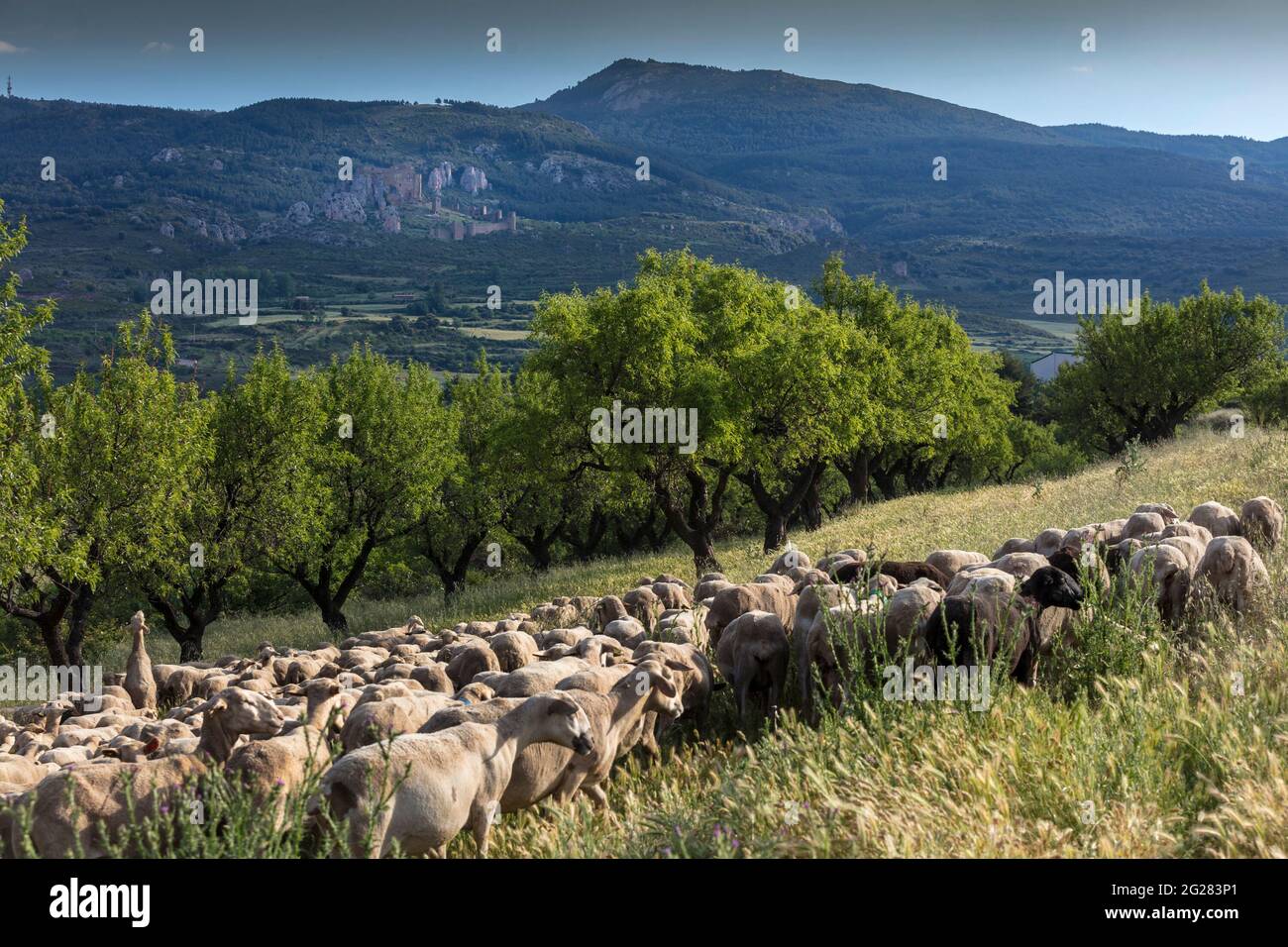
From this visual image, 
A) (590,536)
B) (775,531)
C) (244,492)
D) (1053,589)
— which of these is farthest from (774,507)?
(1053,589)

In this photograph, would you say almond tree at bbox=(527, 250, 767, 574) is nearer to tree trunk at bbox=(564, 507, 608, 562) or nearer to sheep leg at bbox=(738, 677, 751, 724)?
tree trunk at bbox=(564, 507, 608, 562)

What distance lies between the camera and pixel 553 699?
26.6 feet

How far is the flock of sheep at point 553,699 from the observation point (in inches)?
275

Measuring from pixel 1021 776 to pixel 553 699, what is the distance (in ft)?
12.0

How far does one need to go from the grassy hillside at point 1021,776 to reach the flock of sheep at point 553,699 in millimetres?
441

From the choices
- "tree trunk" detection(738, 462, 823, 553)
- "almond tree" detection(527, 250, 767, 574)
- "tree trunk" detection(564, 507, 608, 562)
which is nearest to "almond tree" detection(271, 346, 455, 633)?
"almond tree" detection(527, 250, 767, 574)

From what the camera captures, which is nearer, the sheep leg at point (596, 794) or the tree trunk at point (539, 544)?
the sheep leg at point (596, 794)

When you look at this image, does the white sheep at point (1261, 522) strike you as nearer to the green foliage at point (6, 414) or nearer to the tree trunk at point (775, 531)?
the tree trunk at point (775, 531)

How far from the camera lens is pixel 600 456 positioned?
110 ft

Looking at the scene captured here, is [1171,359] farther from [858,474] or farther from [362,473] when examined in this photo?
[362,473]

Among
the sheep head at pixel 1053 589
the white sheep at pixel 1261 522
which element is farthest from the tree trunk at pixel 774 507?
the sheep head at pixel 1053 589

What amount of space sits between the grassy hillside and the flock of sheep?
441 millimetres
